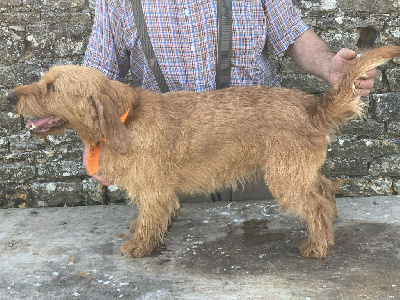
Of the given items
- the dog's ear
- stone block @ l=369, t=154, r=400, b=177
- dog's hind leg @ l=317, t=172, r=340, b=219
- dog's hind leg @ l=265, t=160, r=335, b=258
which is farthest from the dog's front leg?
stone block @ l=369, t=154, r=400, b=177

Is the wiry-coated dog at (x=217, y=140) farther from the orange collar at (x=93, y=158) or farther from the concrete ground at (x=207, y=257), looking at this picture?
the concrete ground at (x=207, y=257)

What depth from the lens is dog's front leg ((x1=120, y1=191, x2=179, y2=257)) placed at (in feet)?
11.2

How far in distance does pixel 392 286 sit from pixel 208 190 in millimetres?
1453

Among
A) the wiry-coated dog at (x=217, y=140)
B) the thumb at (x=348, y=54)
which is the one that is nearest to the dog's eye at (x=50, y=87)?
the wiry-coated dog at (x=217, y=140)

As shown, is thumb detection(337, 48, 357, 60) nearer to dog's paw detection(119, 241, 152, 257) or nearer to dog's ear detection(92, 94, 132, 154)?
dog's ear detection(92, 94, 132, 154)

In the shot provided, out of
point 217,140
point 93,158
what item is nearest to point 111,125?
point 93,158

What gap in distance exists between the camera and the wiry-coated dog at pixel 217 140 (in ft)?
10.5

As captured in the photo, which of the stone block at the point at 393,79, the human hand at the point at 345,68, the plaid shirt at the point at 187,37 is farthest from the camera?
the stone block at the point at 393,79

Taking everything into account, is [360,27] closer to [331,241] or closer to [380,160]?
[380,160]

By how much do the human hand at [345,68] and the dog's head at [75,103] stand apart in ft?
5.12

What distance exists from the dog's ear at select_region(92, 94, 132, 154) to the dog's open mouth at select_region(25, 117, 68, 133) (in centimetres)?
29

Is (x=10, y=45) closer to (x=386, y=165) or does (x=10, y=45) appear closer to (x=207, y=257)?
(x=207, y=257)

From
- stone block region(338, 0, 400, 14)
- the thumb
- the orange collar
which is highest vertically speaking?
stone block region(338, 0, 400, 14)

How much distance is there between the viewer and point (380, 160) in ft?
15.6
